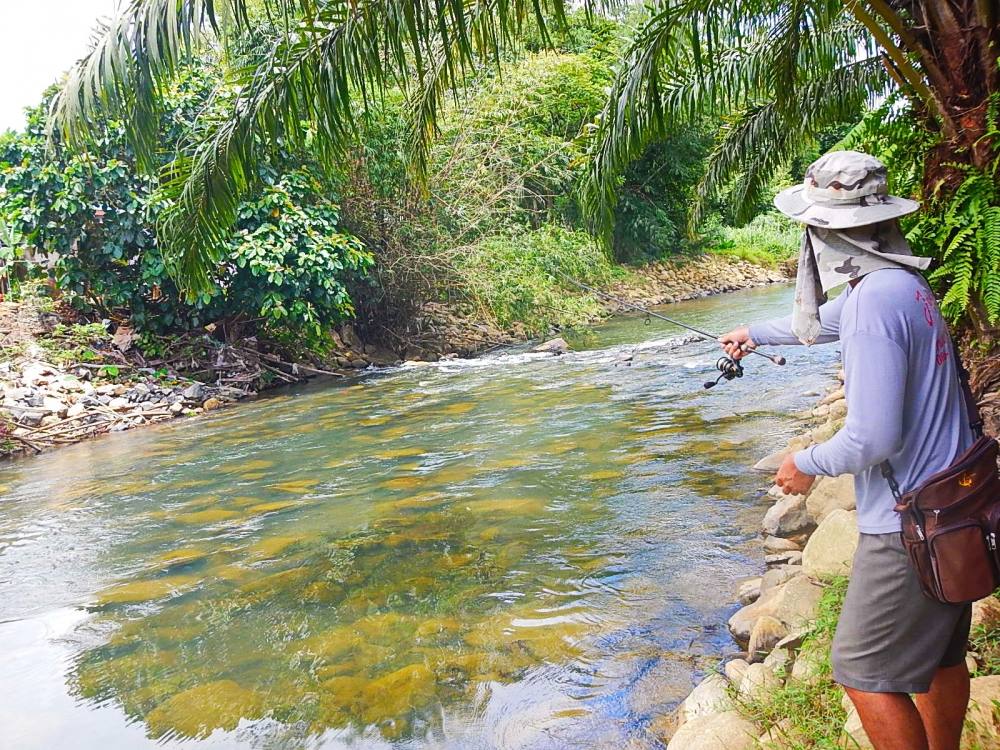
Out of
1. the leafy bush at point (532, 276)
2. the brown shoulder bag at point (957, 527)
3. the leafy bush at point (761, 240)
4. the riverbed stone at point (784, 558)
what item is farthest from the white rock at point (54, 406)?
the leafy bush at point (761, 240)

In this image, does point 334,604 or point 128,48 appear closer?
point 334,604

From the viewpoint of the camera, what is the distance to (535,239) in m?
16.4

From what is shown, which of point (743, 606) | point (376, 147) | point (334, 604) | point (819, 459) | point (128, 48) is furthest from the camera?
point (376, 147)

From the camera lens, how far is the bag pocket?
1.85 m

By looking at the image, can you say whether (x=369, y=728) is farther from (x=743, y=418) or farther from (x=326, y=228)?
(x=326, y=228)

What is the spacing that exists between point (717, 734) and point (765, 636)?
73cm

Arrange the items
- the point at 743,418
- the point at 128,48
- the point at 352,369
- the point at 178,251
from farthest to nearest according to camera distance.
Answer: the point at 352,369 < the point at 743,418 < the point at 178,251 < the point at 128,48

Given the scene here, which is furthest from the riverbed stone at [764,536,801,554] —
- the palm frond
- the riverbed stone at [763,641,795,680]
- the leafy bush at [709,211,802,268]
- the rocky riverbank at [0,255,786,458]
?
the leafy bush at [709,211,802,268]

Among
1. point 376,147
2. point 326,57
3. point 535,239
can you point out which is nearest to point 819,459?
point 326,57

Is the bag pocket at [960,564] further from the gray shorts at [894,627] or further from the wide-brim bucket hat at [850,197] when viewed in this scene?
the wide-brim bucket hat at [850,197]

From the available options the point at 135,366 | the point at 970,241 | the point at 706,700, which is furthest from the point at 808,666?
the point at 135,366

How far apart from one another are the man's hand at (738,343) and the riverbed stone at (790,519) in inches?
81.4

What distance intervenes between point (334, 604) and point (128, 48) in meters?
3.49

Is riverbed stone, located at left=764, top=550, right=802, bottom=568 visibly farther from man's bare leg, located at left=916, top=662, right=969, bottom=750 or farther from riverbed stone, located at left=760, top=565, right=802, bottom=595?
man's bare leg, located at left=916, top=662, right=969, bottom=750
